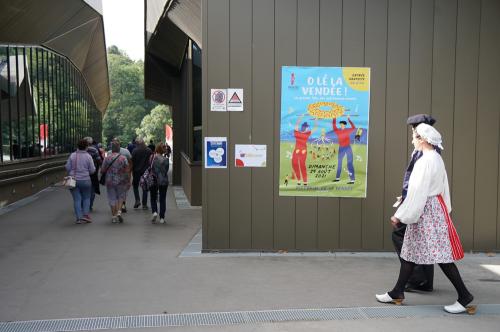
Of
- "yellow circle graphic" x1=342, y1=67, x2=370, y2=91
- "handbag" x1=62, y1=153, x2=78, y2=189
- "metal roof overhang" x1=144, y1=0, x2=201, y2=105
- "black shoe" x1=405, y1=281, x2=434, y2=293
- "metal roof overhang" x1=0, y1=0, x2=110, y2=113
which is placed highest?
"metal roof overhang" x1=0, y1=0, x2=110, y2=113

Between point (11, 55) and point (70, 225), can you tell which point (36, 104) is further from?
point (70, 225)

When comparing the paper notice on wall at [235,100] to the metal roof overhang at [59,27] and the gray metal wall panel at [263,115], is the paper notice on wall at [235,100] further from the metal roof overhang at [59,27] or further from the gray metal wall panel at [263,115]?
the metal roof overhang at [59,27]

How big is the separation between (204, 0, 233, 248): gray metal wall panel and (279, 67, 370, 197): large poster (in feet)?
2.52

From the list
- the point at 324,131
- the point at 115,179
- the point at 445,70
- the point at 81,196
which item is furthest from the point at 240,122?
the point at 81,196

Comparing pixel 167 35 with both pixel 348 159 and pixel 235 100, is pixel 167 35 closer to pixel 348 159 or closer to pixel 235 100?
pixel 235 100

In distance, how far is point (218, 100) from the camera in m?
7.20

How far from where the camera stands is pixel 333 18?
7.19m

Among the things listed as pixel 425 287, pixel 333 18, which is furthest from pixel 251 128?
pixel 425 287

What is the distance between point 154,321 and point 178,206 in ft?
28.7

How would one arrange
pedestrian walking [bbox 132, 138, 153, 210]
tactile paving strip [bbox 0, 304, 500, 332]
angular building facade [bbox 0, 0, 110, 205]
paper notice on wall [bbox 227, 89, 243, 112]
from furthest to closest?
1. angular building facade [bbox 0, 0, 110, 205]
2. pedestrian walking [bbox 132, 138, 153, 210]
3. paper notice on wall [bbox 227, 89, 243, 112]
4. tactile paving strip [bbox 0, 304, 500, 332]

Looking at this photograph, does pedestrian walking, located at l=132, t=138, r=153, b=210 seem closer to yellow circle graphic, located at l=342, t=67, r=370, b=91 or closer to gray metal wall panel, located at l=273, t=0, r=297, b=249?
gray metal wall panel, located at l=273, t=0, r=297, b=249

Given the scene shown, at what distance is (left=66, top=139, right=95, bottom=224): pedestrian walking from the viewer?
1045 cm

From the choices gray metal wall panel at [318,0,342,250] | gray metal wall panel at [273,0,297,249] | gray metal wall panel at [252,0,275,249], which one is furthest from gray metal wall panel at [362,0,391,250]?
gray metal wall panel at [252,0,275,249]

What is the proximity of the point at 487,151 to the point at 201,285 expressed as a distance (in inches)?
171
